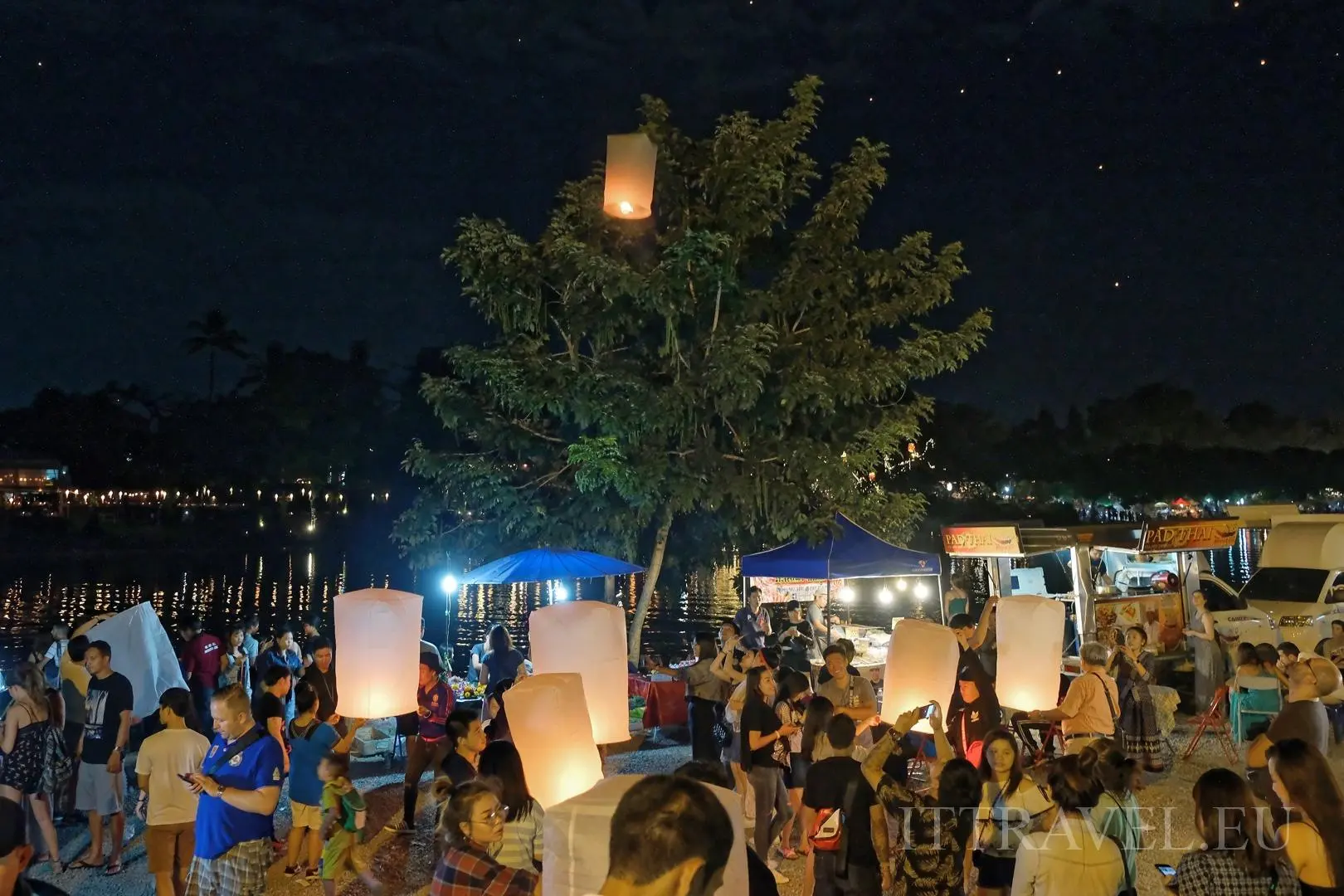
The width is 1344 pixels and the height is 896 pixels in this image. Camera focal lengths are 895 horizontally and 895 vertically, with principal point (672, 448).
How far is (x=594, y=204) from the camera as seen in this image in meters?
13.4

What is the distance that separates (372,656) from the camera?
6.89 meters

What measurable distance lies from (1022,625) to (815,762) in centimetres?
362

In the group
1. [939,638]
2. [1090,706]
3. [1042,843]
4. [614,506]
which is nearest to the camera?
[1042,843]

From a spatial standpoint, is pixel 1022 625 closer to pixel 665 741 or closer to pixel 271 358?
pixel 665 741

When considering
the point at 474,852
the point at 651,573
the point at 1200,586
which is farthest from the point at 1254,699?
the point at 474,852

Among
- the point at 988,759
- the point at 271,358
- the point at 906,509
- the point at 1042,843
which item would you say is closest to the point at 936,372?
the point at 906,509

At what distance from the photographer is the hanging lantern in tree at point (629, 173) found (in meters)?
10.1

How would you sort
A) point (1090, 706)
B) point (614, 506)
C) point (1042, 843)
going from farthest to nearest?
point (614, 506)
point (1090, 706)
point (1042, 843)

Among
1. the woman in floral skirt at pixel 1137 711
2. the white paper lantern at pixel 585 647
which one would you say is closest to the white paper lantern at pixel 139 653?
the white paper lantern at pixel 585 647

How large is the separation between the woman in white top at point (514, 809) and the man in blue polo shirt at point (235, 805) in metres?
1.38

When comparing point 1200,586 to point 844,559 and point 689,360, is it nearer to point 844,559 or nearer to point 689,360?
point 844,559

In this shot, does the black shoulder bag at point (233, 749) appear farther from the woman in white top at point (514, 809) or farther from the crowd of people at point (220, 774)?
the woman in white top at point (514, 809)

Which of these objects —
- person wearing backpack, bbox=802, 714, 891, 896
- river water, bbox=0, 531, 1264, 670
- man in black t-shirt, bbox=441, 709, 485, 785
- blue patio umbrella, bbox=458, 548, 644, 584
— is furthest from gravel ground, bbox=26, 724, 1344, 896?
river water, bbox=0, 531, 1264, 670

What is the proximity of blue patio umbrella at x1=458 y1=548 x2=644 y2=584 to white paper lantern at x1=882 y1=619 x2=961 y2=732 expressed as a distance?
5.76 metres
